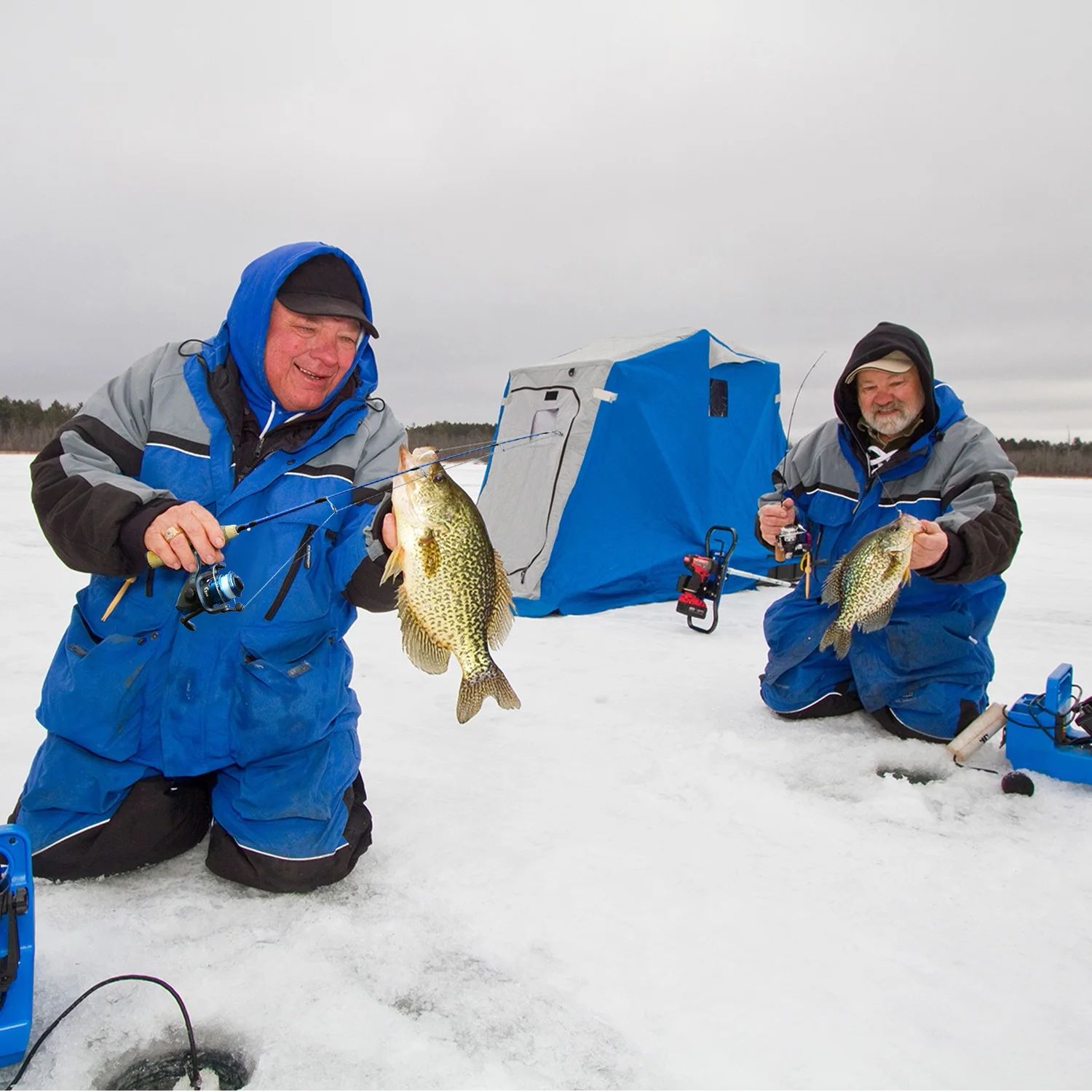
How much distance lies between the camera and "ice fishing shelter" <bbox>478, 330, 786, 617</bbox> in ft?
23.9

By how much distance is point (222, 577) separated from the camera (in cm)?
233

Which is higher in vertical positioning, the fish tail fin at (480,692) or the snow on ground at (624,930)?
the fish tail fin at (480,692)

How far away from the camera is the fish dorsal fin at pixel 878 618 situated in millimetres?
3863

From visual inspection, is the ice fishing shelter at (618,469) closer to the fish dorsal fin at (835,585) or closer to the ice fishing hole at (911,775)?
the fish dorsal fin at (835,585)

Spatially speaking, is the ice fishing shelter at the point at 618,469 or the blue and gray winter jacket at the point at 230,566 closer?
the blue and gray winter jacket at the point at 230,566

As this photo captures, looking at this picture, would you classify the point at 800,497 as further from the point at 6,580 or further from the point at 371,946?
the point at 6,580

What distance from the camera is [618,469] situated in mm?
7469

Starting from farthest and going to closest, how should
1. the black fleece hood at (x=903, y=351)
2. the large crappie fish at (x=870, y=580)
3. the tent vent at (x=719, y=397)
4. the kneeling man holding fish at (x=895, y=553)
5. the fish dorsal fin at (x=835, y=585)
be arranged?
the tent vent at (x=719, y=397)
the black fleece hood at (x=903, y=351)
the fish dorsal fin at (x=835, y=585)
the kneeling man holding fish at (x=895, y=553)
the large crappie fish at (x=870, y=580)

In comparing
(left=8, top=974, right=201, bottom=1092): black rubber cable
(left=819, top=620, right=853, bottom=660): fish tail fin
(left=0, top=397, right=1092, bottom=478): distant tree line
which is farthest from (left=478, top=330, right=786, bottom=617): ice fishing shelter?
(left=0, top=397, right=1092, bottom=478): distant tree line

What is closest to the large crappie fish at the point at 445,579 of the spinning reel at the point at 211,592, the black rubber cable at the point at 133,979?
the spinning reel at the point at 211,592

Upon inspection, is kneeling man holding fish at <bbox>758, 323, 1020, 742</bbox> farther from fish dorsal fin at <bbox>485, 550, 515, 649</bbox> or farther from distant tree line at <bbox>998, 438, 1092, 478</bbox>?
distant tree line at <bbox>998, 438, 1092, 478</bbox>

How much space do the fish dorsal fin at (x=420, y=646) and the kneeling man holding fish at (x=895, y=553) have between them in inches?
84.5

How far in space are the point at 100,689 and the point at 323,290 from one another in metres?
1.51

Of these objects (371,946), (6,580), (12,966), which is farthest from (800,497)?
(6,580)
